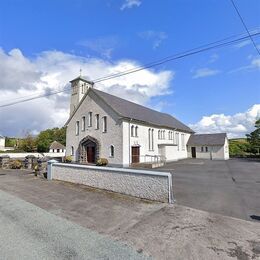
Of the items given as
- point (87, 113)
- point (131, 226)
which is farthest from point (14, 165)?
point (131, 226)

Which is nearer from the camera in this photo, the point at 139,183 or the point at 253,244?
the point at 253,244

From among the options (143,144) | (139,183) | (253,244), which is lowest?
(253,244)

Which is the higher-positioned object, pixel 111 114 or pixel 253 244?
pixel 111 114

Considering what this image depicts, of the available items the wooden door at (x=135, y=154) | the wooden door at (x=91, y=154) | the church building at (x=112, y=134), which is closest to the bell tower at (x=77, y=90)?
the church building at (x=112, y=134)

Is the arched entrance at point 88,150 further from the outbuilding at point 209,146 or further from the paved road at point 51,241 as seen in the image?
the outbuilding at point 209,146

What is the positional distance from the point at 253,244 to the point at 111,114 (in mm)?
22009

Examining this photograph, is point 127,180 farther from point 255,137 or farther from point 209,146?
point 255,137

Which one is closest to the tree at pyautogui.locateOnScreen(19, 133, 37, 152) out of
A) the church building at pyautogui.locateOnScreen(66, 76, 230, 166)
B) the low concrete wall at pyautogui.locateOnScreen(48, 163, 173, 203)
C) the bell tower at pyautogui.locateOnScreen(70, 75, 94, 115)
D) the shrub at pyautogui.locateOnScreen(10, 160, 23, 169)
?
the bell tower at pyautogui.locateOnScreen(70, 75, 94, 115)

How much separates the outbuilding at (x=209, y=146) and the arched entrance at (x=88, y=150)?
23543 millimetres

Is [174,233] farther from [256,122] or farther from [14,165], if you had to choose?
[256,122]

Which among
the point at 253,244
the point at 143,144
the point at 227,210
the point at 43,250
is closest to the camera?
the point at 43,250

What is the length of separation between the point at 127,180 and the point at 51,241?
16.8ft

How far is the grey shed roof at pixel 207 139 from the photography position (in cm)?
4190

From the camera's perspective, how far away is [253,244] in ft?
16.7
